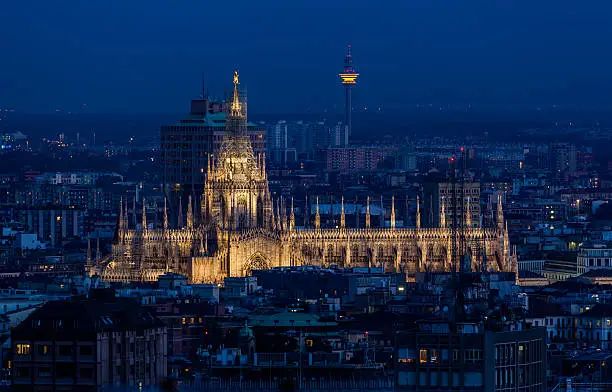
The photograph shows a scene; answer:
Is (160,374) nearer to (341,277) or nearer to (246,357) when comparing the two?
(246,357)

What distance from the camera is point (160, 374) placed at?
292 ft

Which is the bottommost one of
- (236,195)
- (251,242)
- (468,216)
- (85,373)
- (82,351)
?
(85,373)

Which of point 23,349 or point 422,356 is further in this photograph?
point 23,349

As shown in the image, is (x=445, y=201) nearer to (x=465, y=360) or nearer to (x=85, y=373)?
(x=85, y=373)

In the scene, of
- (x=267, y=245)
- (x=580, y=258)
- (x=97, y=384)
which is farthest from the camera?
(x=580, y=258)

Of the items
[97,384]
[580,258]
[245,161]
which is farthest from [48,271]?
[97,384]

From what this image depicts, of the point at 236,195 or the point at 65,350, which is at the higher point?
the point at 236,195

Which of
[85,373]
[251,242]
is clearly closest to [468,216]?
[251,242]

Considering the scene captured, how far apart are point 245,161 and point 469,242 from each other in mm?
11103

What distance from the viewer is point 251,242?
154000 mm

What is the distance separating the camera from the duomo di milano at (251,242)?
500ft

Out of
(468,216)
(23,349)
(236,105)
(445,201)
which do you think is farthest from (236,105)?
(23,349)

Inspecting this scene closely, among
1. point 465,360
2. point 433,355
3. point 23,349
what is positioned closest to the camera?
point 465,360

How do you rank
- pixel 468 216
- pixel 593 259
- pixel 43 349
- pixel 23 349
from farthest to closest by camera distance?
pixel 468 216
pixel 593 259
pixel 23 349
pixel 43 349
